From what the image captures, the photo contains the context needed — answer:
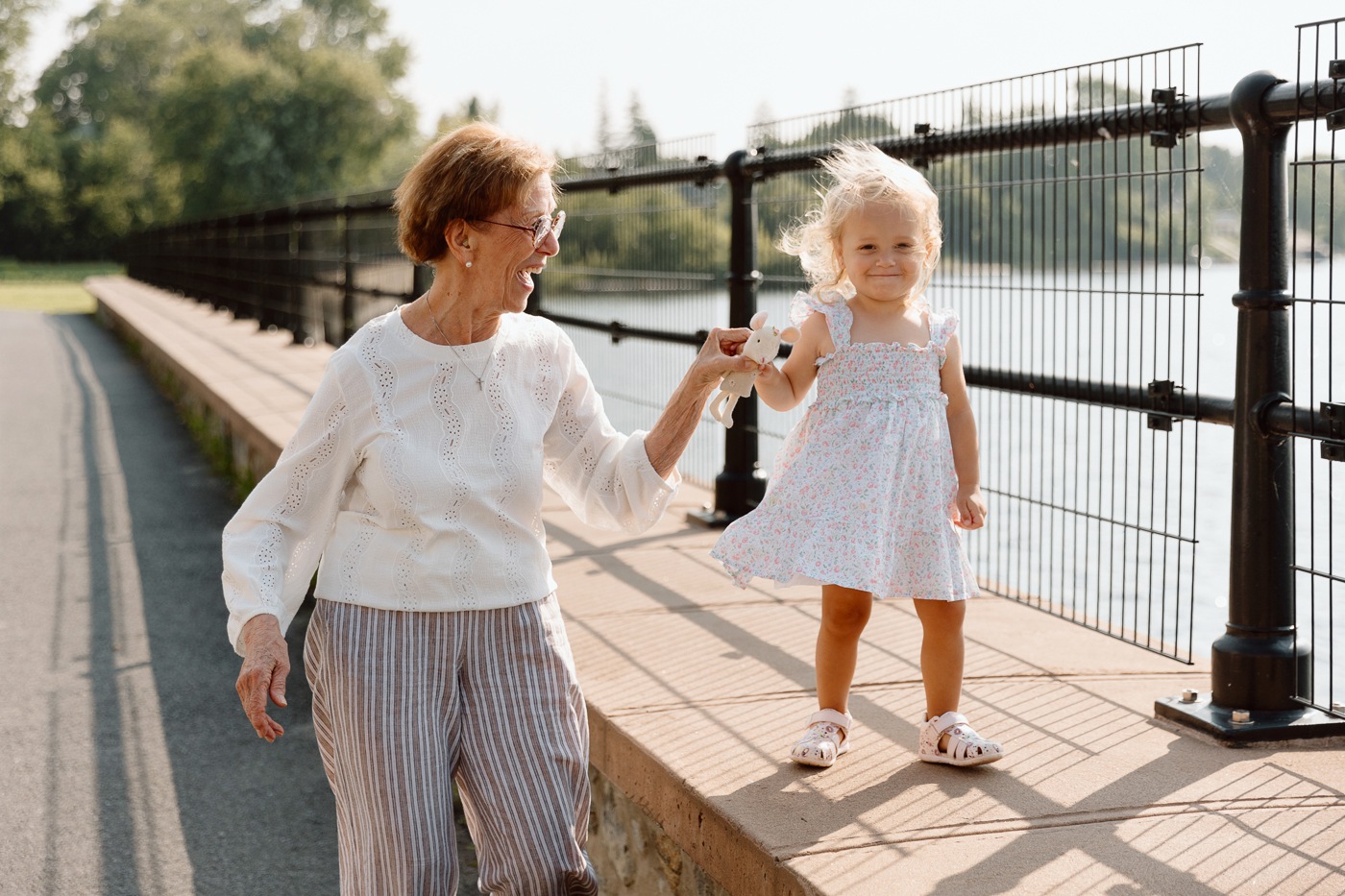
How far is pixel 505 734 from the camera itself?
109 inches

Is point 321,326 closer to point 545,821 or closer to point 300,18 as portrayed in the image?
point 545,821

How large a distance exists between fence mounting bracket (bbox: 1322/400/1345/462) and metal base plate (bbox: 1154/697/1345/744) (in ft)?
2.10

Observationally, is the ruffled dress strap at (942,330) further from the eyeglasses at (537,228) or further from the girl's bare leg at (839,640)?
the eyeglasses at (537,228)

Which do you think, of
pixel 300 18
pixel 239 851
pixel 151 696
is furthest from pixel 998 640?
pixel 300 18

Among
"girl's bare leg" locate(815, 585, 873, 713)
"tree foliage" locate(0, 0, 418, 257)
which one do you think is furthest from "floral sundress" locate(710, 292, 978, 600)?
"tree foliage" locate(0, 0, 418, 257)

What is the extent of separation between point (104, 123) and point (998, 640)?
361 ft

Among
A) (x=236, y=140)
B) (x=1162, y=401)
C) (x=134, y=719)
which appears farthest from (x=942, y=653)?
(x=236, y=140)

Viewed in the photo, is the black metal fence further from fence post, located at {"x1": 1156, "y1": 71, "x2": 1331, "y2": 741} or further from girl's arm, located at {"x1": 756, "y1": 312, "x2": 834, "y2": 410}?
girl's arm, located at {"x1": 756, "y1": 312, "x2": 834, "y2": 410}

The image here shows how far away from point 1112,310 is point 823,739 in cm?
146

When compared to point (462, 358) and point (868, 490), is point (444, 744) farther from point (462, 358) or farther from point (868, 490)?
point (868, 490)

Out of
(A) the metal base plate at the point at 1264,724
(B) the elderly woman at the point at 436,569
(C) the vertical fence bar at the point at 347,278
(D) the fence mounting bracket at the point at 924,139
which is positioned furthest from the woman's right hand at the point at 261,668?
(C) the vertical fence bar at the point at 347,278

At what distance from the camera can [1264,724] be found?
11.1 ft

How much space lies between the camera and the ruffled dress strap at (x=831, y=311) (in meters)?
3.35

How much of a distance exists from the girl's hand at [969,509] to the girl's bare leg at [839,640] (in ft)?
0.90
